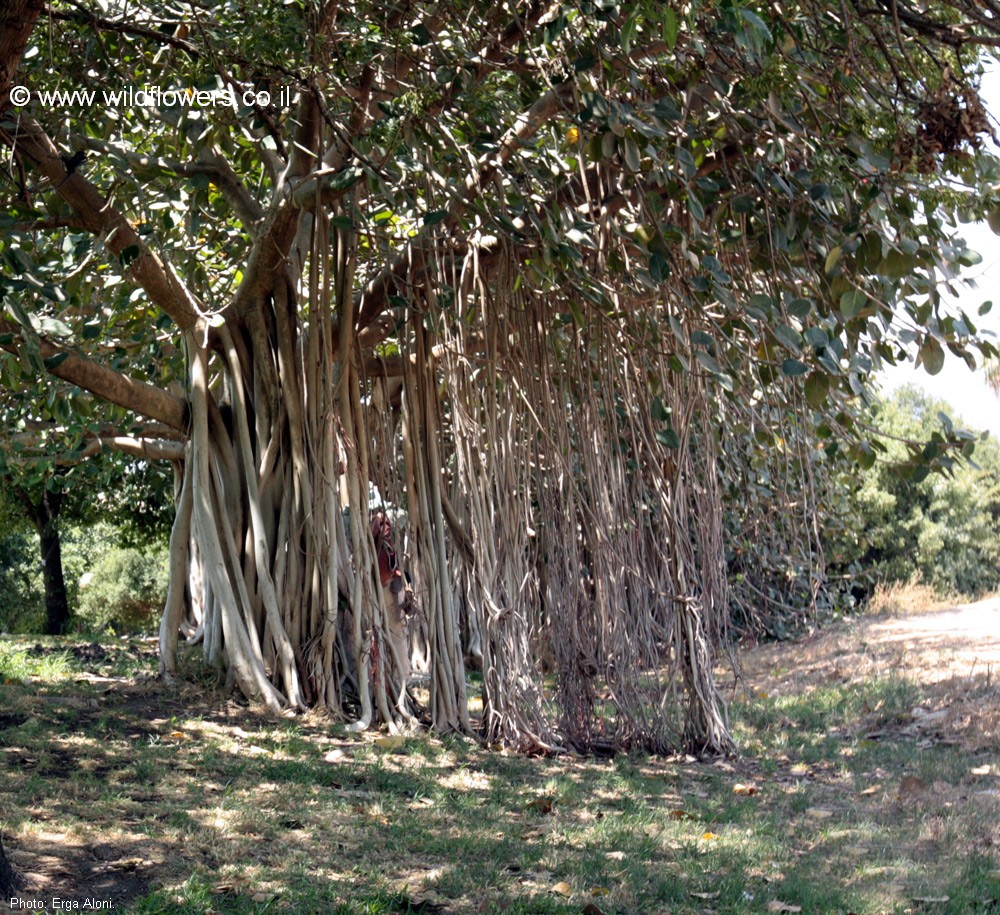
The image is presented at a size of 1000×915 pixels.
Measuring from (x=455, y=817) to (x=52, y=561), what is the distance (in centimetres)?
1379

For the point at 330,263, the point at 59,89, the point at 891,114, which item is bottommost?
the point at 891,114

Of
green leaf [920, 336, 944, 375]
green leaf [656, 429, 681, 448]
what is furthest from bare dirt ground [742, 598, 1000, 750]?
green leaf [920, 336, 944, 375]

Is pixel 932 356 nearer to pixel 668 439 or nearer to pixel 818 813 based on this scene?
pixel 668 439

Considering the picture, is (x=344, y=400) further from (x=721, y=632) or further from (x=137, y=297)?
(x=721, y=632)

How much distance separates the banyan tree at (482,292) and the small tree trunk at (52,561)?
9802 mm

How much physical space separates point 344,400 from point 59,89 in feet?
6.82

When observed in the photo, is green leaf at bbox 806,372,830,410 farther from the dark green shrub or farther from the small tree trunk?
the dark green shrub

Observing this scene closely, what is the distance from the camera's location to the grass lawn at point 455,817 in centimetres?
299

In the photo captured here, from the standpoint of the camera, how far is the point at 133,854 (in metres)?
3.08

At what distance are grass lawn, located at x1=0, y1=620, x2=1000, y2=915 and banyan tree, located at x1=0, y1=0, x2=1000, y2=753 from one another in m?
0.57

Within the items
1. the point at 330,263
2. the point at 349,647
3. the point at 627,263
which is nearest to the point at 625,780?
the point at 349,647

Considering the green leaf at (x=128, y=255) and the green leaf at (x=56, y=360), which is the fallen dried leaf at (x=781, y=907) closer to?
the green leaf at (x=56, y=360)

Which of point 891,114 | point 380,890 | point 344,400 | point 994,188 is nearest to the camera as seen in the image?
point 380,890

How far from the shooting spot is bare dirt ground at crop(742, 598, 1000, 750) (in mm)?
5934
